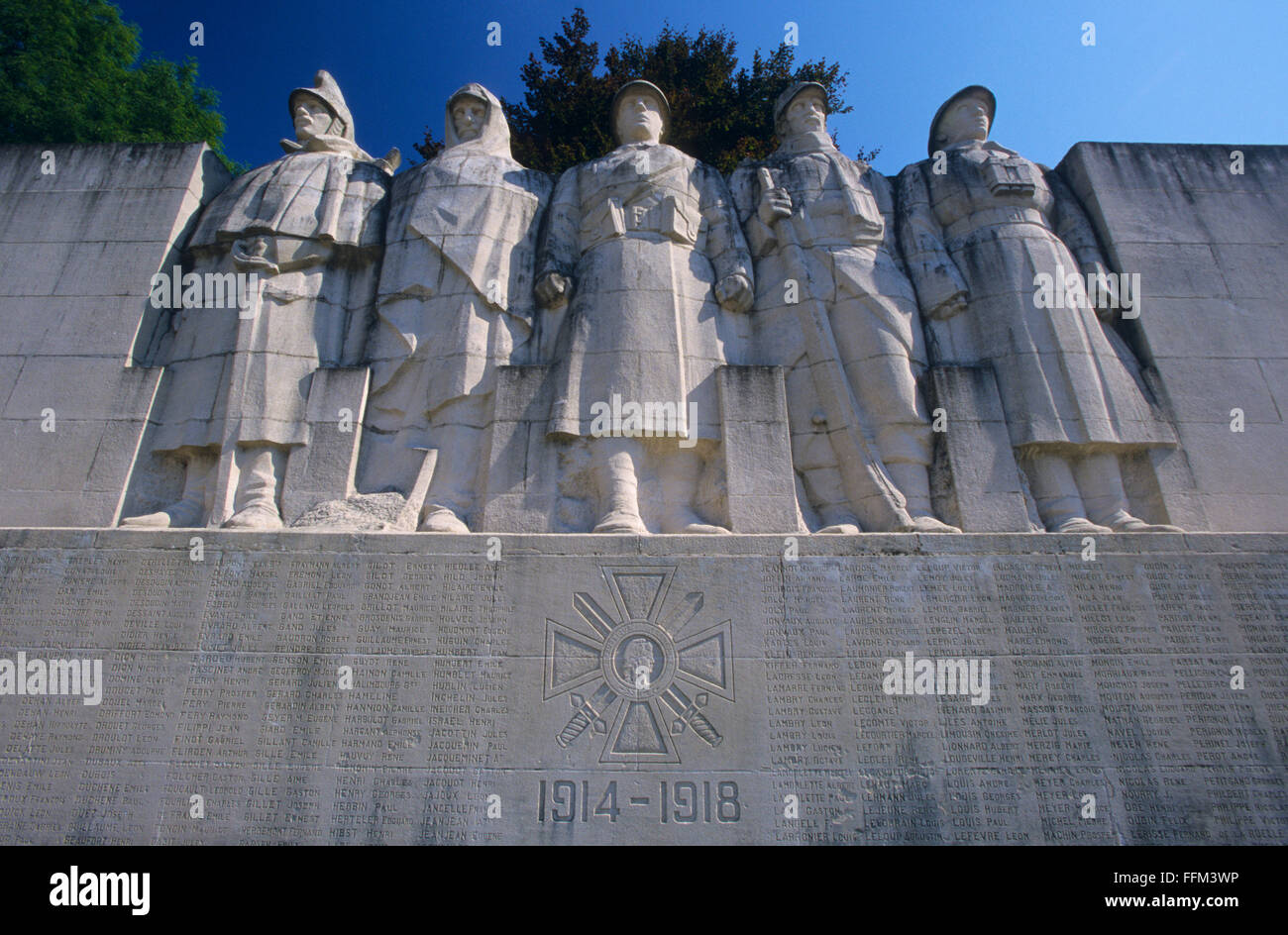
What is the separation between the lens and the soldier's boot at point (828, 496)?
7422mm

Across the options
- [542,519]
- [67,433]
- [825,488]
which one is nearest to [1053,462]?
[825,488]

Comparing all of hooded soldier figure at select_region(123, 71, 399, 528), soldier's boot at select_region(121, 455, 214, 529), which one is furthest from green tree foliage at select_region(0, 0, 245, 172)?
Result: soldier's boot at select_region(121, 455, 214, 529)

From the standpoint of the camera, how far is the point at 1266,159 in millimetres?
9703

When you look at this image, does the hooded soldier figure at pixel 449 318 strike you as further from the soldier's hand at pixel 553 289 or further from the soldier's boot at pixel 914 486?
the soldier's boot at pixel 914 486

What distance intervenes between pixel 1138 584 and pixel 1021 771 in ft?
6.36

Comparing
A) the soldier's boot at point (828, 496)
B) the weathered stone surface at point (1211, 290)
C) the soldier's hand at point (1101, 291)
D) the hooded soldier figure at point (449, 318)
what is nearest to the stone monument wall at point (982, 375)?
the weathered stone surface at point (1211, 290)

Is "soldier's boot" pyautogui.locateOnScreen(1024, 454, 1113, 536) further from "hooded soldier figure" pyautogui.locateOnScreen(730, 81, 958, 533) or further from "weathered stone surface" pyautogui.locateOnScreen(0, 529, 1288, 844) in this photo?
"hooded soldier figure" pyautogui.locateOnScreen(730, 81, 958, 533)

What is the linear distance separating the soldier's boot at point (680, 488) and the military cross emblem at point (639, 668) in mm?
855

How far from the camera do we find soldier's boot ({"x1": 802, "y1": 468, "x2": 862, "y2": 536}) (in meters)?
7.42

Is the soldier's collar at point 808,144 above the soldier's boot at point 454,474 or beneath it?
above

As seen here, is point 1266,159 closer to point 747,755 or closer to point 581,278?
point 581,278

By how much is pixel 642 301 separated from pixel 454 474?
2485 mm

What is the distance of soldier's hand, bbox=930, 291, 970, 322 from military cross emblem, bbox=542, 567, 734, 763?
418 cm

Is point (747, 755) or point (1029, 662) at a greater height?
point (1029, 662)
